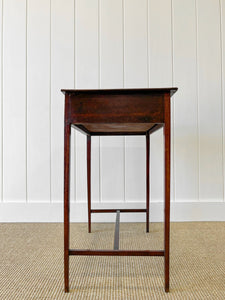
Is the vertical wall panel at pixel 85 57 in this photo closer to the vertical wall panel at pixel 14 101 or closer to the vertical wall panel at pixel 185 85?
the vertical wall panel at pixel 14 101

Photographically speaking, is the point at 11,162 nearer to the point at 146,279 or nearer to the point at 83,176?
the point at 83,176

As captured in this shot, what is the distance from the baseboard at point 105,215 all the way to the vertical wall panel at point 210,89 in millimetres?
222

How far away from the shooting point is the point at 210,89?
5.23ft

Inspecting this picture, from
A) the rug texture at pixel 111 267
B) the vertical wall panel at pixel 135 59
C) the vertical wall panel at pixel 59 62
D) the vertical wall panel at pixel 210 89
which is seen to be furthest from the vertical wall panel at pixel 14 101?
the vertical wall panel at pixel 210 89

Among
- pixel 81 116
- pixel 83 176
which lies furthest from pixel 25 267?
pixel 83 176

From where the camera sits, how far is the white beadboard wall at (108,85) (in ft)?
5.16

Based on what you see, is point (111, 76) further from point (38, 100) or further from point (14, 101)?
point (14, 101)

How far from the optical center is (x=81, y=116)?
2.55 feet

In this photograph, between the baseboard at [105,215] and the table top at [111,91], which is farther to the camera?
the baseboard at [105,215]

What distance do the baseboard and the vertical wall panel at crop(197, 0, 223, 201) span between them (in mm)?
222

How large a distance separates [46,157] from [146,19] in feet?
3.72

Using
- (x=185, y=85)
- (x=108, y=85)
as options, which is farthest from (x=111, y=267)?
(x=185, y=85)

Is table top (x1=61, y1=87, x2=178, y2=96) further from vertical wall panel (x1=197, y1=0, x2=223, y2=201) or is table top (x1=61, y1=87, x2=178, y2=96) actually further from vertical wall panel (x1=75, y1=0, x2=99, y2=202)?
vertical wall panel (x1=197, y1=0, x2=223, y2=201)

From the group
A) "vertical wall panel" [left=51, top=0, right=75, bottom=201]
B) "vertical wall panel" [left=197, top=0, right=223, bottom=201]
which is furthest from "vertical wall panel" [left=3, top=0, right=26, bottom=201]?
"vertical wall panel" [left=197, top=0, right=223, bottom=201]
